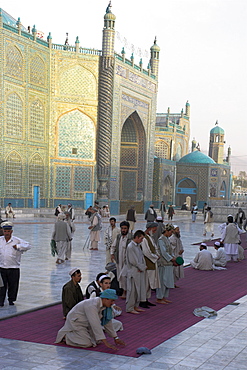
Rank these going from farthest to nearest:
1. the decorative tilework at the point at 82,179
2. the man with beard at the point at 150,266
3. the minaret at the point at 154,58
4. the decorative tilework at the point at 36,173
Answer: the minaret at the point at 154,58 < the decorative tilework at the point at 82,179 < the decorative tilework at the point at 36,173 < the man with beard at the point at 150,266

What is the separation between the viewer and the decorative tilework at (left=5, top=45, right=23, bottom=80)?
23.6 meters

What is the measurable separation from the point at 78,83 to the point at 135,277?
22142 millimetres

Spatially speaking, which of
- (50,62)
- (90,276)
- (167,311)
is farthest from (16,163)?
(167,311)

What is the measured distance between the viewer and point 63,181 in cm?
2747

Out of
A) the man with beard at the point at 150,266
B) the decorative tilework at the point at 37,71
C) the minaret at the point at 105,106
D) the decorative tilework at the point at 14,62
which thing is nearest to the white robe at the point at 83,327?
the man with beard at the point at 150,266

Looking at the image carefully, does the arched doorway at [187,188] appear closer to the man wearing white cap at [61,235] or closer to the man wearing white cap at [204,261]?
the man wearing white cap at [204,261]

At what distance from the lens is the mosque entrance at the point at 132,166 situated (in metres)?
32.7

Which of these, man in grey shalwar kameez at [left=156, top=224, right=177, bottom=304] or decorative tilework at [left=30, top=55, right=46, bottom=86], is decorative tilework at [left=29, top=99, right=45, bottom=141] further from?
man in grey shalwar kameez at [left=156, top=224, right=177, bottom=304]

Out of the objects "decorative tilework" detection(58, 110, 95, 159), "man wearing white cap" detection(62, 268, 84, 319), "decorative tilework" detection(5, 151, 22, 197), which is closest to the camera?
"man wearing white cap" detection(62, 268, 84, 319)

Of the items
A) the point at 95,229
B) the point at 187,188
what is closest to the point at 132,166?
the point at 187,188

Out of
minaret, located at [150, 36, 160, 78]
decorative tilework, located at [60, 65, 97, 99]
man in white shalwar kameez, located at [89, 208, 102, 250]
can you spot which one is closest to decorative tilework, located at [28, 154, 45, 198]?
decorative tilework, located at [60, 65, 97, 99]

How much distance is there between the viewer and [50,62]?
26.5m

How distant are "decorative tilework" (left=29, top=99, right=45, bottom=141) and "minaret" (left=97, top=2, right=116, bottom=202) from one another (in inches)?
133

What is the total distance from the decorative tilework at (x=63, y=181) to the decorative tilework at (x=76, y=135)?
789 mm
